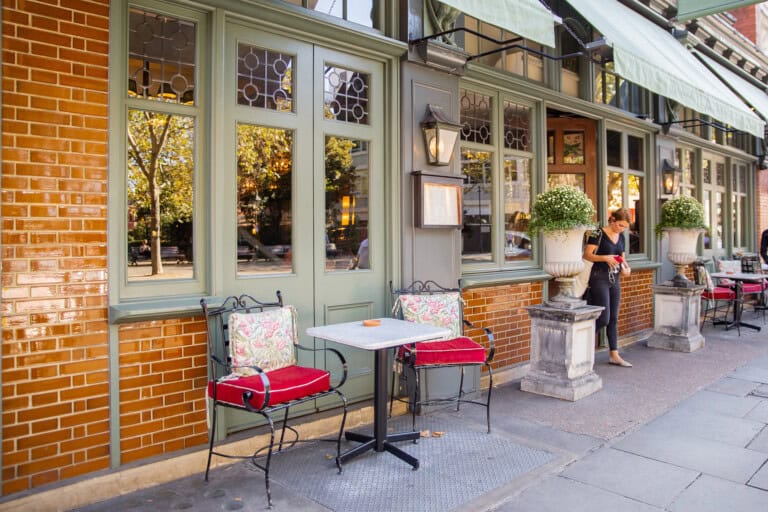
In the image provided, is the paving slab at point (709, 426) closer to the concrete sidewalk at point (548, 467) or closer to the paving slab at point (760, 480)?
the concrete sidewalk at point (548, 467)

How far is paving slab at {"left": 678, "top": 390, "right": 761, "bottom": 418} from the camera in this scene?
4.75 meters

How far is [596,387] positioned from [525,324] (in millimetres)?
1066

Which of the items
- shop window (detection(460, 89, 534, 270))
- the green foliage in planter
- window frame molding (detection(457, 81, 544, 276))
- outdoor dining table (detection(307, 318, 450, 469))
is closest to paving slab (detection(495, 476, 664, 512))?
outdoor dining table (detection(307, 318, 450, 469))

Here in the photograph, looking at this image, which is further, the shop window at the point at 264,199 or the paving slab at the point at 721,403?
the paving slab at the point at 721,403

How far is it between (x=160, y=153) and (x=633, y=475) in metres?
3.58

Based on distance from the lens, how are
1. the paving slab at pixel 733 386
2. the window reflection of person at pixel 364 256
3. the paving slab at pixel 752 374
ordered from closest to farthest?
the window reflection of person at pixel 364 256, the paving slab at pixel 733 386, the paving slab at pixel 752 374

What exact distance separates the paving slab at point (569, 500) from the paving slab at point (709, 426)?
Answer: 52.5 inches

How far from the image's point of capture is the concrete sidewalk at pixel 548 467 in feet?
10.3

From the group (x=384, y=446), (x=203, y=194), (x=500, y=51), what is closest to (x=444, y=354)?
(x=384, y=446)

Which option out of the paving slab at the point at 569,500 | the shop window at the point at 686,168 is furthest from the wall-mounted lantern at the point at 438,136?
the shop window at the point at 686,168

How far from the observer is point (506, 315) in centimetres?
589

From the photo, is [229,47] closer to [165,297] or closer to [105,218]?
[105,218]

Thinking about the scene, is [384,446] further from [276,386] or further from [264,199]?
[264,199]

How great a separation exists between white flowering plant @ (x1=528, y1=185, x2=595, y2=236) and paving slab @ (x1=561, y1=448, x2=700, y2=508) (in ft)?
6.73
